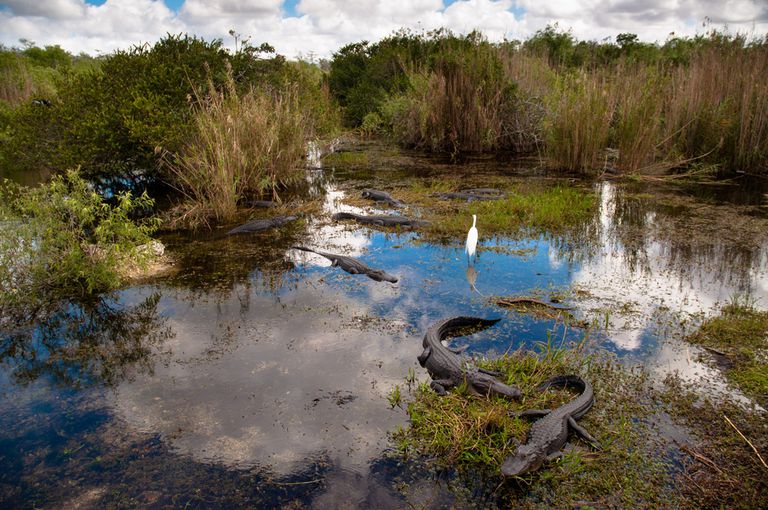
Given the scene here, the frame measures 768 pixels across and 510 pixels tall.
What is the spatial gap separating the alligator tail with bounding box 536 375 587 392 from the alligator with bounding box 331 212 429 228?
353cm

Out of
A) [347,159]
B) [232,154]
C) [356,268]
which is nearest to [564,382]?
[356,268]

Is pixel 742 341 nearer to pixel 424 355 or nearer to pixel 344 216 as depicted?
pixel 424 355

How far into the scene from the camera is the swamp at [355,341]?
2.44 meters

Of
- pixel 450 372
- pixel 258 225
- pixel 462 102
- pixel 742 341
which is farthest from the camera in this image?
pixel 462 102

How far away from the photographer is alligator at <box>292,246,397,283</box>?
475 cm

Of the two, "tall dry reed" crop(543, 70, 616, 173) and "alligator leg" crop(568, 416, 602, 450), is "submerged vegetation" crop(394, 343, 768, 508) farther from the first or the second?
"tall dry reed" crop(543, 70, 616, 173)

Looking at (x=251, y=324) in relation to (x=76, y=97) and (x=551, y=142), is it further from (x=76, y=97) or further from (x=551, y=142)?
(x=551, y=142)

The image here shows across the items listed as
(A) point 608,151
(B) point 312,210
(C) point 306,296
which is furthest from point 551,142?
(C) point 306,296

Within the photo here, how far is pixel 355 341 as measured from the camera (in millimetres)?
3711

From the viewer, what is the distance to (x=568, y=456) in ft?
8.10

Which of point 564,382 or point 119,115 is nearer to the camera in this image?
point 564,382

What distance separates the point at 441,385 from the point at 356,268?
2.08 metres

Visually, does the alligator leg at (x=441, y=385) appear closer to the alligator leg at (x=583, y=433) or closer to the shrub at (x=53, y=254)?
the alligator leg at (x=583, y=433)

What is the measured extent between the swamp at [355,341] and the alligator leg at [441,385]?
20 mm
